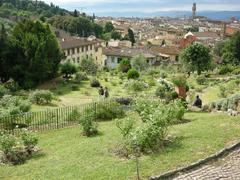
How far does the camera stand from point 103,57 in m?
79.6

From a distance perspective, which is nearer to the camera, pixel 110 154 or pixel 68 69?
pixel 110 154

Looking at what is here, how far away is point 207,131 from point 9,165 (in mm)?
7268

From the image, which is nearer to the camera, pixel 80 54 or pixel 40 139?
pixel 40 139

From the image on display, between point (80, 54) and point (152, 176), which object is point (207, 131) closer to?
point (152, 176)

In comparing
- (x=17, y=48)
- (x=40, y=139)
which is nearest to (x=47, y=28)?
(x=17, y=48)

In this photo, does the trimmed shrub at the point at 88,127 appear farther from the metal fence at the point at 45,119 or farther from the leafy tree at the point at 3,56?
the leafy tree at the point at 3,56

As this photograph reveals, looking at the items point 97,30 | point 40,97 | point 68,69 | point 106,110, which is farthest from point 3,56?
point 97,30

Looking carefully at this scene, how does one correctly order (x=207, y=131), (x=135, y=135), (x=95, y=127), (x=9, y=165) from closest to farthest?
(x=135, y=135)
(x=9, y=165)
(x=207, y=131)
(x=95, y=127)

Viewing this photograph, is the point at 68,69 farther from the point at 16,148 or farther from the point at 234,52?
the point at 234,52

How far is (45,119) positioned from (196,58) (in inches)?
1499

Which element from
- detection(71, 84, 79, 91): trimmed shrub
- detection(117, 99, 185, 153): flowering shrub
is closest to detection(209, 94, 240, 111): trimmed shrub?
detection(117, 99, 185, 153): flowering shrub

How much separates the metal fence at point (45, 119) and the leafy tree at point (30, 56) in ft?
56.6

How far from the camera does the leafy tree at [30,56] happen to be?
37.5m

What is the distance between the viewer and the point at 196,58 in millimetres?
55156
